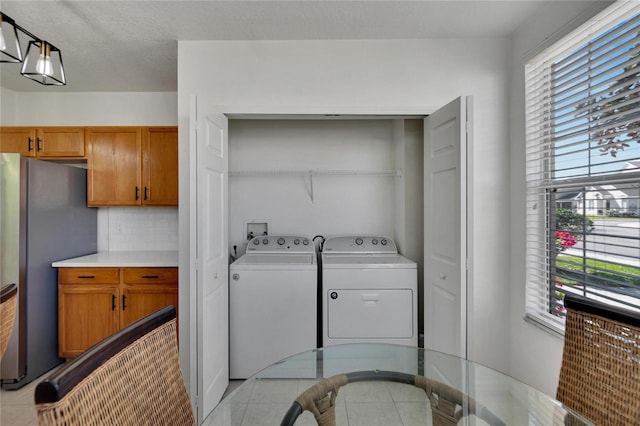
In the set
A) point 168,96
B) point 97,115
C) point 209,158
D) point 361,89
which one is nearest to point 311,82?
point 361,89

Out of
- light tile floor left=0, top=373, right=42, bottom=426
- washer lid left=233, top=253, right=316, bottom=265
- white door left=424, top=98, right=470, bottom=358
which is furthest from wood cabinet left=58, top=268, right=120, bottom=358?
white door left=424, top=98, right=470, bottom=358

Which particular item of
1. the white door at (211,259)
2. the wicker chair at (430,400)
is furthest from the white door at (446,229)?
the white door at (211,259)

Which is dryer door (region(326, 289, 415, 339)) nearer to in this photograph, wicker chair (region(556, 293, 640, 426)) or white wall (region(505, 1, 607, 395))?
white wall (region(505, 1, 607, 395))

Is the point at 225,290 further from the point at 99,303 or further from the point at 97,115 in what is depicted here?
the point at 97,115

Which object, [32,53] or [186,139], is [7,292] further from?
[32,53]

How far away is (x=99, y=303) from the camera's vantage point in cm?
265

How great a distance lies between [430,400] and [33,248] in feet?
9.83

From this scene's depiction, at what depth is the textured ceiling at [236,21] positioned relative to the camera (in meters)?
1.82

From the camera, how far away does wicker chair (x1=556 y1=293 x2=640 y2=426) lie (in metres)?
0.90

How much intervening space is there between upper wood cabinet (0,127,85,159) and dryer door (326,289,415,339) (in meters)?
2.84

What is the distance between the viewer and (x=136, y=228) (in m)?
3.21

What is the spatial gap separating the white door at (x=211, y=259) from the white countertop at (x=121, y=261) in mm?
756

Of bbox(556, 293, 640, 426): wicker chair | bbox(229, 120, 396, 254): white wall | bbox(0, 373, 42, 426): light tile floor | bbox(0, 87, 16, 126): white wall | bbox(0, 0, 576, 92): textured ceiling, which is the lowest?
bbox(0, 373, 42, 426): light tile floor

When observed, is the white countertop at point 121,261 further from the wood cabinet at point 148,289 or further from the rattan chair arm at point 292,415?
the rattan chair arm at point 292,415
